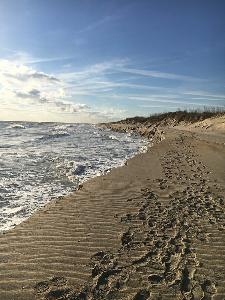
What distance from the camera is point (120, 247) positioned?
6.81 metres

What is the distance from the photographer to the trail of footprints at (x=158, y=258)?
5.25m

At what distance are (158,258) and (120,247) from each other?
0.82m

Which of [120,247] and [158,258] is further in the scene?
[120,247]

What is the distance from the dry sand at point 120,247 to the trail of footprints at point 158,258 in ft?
0.05

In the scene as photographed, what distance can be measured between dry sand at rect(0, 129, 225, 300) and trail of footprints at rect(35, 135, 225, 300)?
0.05 ft

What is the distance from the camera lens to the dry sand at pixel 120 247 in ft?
17.5

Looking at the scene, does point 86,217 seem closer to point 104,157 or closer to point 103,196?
point 103,196

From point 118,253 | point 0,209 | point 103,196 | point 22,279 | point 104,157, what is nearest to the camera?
point 22,279

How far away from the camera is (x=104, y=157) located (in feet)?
69.7

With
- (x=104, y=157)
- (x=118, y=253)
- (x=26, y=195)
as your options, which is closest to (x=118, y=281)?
(x=118, y=253)

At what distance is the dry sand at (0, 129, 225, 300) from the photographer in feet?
17.5

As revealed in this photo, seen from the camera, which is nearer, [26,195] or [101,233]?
[101,233]

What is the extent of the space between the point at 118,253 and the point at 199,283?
1574 mm

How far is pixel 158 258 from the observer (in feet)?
20.7
